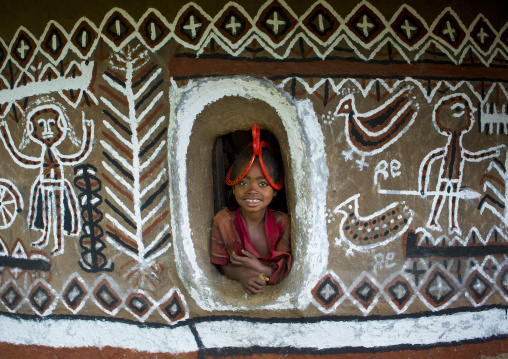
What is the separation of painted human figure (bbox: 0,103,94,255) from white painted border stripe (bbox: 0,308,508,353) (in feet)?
1.67

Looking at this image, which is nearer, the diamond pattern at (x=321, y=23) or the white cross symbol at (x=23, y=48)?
the diamond pattern at (x=321, y=23)

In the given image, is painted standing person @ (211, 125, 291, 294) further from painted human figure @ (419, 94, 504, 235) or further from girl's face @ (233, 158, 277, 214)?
painted human figure @ (419, 94, 504, 235)

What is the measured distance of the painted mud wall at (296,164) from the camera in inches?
74.1

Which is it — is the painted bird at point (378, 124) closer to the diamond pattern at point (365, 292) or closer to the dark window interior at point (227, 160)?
the dark window interior at point (227, 160)

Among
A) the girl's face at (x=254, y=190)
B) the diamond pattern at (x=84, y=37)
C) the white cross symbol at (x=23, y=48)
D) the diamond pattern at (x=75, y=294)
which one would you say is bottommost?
the diamond pattern at (x=75, y=294)

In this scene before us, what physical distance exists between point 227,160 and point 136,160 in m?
1.00

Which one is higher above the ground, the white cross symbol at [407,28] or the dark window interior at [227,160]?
the white cross symbol at [407,28]

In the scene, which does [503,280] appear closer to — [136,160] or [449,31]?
[449,31]

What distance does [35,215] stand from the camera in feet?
6.87

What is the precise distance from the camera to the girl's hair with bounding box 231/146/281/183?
2094 mm

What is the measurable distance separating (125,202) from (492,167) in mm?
1846

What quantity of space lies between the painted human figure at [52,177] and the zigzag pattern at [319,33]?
1.66 ft

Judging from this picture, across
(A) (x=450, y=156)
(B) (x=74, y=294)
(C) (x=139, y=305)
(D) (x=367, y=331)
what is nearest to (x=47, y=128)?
(B) (x=74, y=294)

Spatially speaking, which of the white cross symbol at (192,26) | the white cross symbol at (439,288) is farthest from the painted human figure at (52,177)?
the white cross symbol at (439,288)
